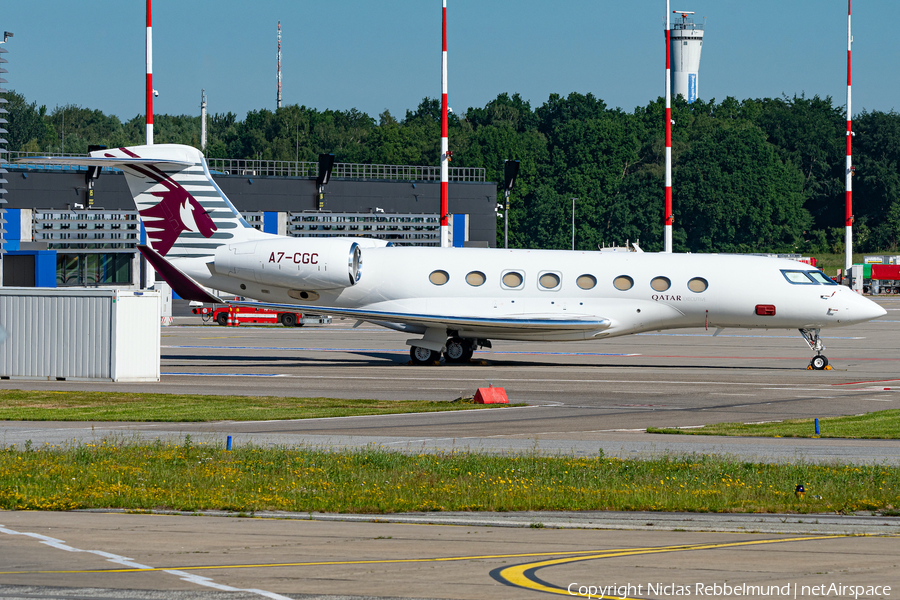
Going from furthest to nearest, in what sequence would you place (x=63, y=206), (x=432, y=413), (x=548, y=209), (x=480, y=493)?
(x=548, y=209), (x=63, y=206), (x=432, y=413), (x=480, y=493)

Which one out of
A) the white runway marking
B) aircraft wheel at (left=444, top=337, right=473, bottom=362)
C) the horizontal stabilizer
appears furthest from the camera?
aircraft wheel at (left=444, top=337, right=473, bottom=362)

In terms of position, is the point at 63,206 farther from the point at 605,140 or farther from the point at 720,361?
the point at 605,140

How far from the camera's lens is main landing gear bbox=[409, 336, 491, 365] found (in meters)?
34.6

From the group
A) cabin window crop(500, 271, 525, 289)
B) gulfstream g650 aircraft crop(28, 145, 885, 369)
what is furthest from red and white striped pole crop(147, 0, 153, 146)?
cabin window crop(500, 271, 525, 289)

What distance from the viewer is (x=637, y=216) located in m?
140

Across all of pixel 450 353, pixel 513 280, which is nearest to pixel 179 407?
pixel 450 353

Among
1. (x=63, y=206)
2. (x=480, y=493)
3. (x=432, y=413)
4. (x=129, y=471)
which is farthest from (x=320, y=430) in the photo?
(x=63, y=206)

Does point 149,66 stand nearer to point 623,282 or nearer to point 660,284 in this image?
point 623,282

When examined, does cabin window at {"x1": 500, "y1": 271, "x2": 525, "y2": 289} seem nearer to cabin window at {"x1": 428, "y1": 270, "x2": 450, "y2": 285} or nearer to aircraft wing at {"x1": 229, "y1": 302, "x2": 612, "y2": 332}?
aircraft wing at {"x1": 229, "y1": 302, "x2": 612, "y2": 332}

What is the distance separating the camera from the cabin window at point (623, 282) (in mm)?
33500

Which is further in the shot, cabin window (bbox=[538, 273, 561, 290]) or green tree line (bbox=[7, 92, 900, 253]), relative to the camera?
green tree line (bbox=[7, 92, 900, 253])

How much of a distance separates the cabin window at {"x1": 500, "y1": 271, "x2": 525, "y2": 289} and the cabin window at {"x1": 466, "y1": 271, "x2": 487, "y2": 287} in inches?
25.1

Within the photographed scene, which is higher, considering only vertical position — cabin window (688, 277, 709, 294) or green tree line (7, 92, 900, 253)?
green tree line (7, 92, 900, 253)

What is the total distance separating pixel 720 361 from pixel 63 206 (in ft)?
148
